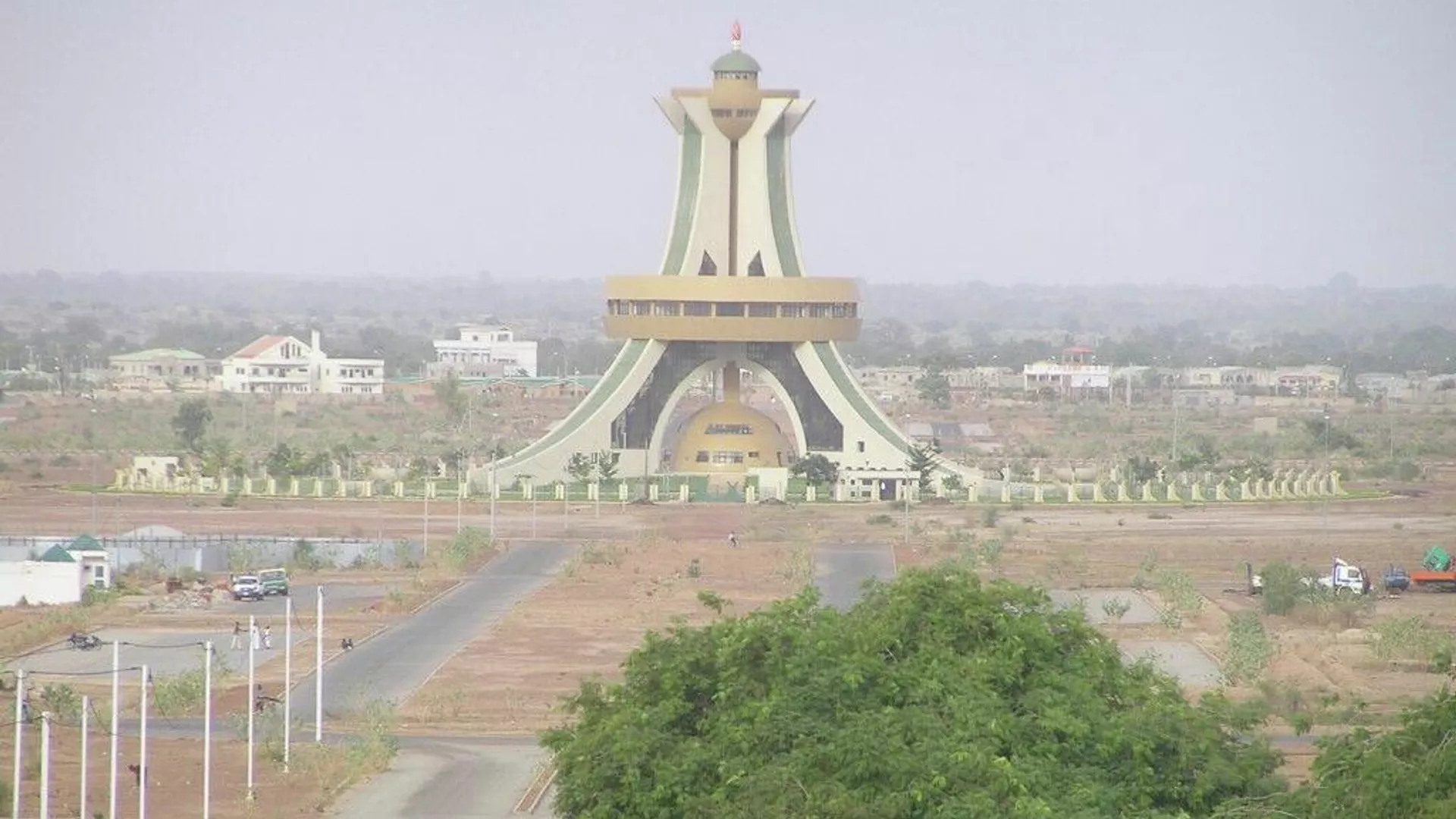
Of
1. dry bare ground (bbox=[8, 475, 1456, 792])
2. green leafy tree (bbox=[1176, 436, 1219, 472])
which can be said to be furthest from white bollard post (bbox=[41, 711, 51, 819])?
green leafy tree (bbox=[1176, 436, 1219, 472])

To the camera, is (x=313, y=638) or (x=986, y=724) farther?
(x=313, y=638)

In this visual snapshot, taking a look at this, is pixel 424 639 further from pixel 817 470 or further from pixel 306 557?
pixel 817 470

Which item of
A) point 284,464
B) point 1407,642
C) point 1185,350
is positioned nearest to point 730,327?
point 284,464

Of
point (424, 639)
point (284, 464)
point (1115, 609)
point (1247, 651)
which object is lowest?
point (424, 639)

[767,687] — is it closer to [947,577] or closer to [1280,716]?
[947,577]

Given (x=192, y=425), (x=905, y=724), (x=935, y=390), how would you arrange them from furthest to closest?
(x=935, y=390)
(x=192, y=425)
(x=905, y=724)

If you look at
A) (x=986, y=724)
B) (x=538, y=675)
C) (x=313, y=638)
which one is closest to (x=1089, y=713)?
(x=986, y=724)

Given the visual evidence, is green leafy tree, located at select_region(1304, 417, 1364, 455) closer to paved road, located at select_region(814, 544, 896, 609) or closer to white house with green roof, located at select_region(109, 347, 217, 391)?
paved road, located at select_region(814, 544, 896, 609)
